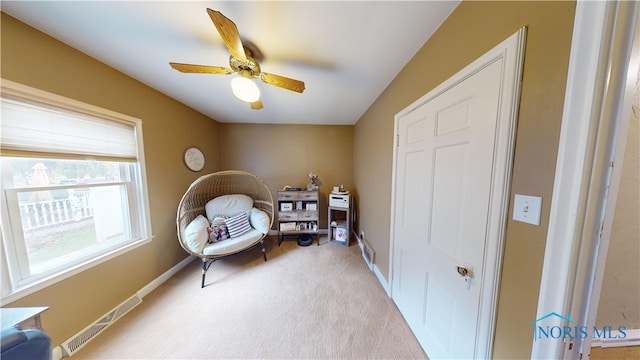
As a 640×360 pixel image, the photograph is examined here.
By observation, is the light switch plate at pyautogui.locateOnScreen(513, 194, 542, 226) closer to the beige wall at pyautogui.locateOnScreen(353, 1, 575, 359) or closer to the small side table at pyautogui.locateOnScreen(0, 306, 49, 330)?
the beige wall at pyautogui.locateOnScreen(353, 1, 575, 359)

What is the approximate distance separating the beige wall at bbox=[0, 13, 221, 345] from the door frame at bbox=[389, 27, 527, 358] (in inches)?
104

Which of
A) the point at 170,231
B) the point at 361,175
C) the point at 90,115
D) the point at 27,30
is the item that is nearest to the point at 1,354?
the point at 90,115

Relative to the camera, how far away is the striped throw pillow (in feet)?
8.04

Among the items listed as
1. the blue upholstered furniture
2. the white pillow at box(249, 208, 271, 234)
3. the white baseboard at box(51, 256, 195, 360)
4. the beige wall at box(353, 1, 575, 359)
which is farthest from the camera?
the white pillow at box(249, 208, 271, 234)

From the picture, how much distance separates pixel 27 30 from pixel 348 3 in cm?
201

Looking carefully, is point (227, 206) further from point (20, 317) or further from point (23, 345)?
point (23, 345)

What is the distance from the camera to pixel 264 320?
1.55 metres

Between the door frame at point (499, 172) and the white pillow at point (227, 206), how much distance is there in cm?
280

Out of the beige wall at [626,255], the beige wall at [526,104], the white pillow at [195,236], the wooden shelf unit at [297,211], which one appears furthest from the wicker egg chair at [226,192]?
the beige wall at [626,255]

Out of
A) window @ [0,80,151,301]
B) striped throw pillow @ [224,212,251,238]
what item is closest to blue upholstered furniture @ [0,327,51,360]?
window @ [0,80,151,301]

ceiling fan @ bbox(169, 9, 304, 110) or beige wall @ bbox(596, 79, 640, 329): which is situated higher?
ceiling fan @ bbox(169, 9, 304, 110)

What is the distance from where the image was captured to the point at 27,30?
1.12 meters

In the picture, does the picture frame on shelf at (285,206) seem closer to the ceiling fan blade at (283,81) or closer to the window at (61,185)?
the window at (61,185)

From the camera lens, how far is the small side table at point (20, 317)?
2.59 feet
